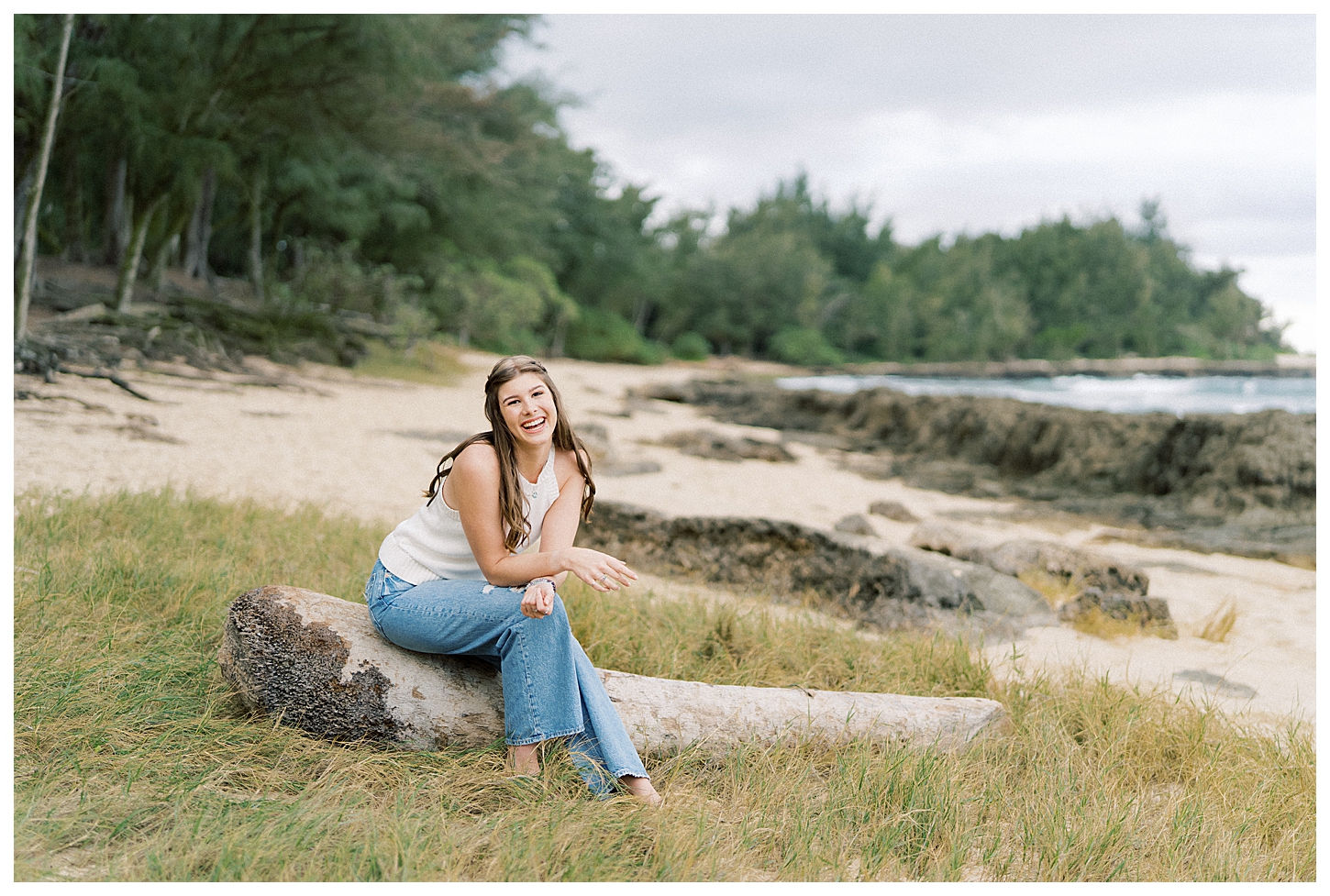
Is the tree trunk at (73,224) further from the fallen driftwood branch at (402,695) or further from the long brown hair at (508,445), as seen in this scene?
the long brown hair at (508,445)

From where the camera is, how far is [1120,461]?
40.4ft

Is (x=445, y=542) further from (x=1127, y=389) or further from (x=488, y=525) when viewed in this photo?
(x=1127, y=389)

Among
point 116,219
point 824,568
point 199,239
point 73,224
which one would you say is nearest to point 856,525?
point 824,568

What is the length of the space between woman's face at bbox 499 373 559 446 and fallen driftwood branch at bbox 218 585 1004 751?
0.79 metres

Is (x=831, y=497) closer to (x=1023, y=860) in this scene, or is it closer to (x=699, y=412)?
(x=1023, y=860)

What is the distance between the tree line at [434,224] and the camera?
12273mm

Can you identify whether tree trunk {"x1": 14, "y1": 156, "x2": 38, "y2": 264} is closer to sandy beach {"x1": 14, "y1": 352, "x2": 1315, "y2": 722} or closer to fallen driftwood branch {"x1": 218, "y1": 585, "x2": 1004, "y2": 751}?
sandy beach {"x1": 14, "y1": 352, "x2": 1315, "y2": 722}

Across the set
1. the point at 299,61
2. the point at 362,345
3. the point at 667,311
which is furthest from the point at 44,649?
the point at 667,311

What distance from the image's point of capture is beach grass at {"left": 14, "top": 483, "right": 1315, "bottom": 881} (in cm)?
227

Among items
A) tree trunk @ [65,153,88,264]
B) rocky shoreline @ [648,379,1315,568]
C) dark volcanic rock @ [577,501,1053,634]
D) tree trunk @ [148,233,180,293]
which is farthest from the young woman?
tree trunk @ [65,153,88,264]

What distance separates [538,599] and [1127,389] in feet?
136

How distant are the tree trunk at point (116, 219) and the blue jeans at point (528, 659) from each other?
1708 centimetres

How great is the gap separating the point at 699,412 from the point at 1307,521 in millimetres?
12327

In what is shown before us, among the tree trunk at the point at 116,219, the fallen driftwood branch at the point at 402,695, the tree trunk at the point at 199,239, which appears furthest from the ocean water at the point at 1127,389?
the fallen driftwood branch at the point at 402,695
